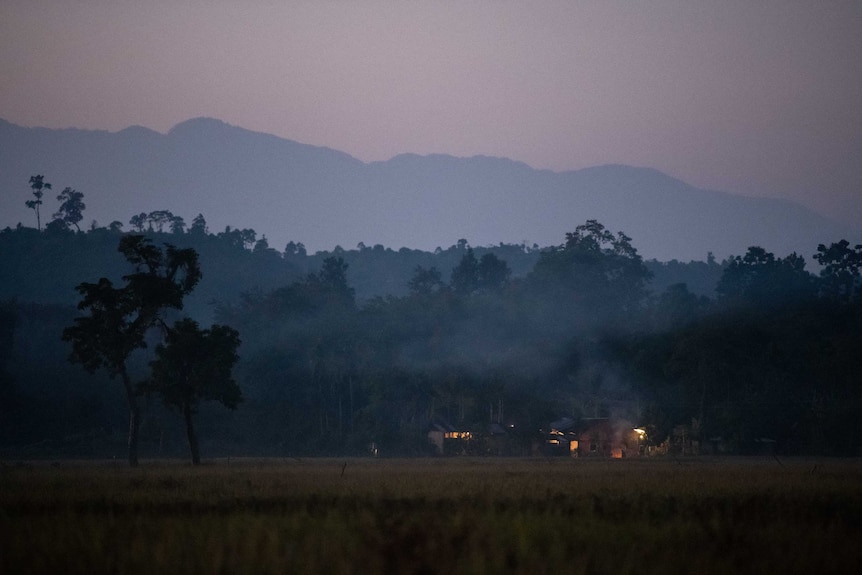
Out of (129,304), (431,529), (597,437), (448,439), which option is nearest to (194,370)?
(129,304)

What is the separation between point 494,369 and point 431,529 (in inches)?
3227

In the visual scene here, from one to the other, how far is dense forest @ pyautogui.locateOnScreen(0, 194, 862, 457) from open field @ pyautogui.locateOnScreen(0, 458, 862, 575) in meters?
33.3

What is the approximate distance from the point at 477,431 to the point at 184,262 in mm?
39176

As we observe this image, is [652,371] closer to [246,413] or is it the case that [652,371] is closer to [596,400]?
[596,400]

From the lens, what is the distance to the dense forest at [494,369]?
85.4 meters

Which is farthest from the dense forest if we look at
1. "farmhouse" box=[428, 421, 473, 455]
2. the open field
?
the open field

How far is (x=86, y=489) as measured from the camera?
3191 centimetres

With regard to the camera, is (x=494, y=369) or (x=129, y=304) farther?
(x=494, y=369)

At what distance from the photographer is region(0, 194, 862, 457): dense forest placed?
85375 millimetres

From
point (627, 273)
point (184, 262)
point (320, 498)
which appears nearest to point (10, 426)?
point (184, 262)

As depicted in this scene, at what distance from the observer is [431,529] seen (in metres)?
19.3

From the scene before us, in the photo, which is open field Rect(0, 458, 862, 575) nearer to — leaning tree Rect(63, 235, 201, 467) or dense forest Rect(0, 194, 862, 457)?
leaning tree Rect(63, 235, 201, 467)

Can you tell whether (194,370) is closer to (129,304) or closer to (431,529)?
(129,304)

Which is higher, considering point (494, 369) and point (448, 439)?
point (494, 369)
